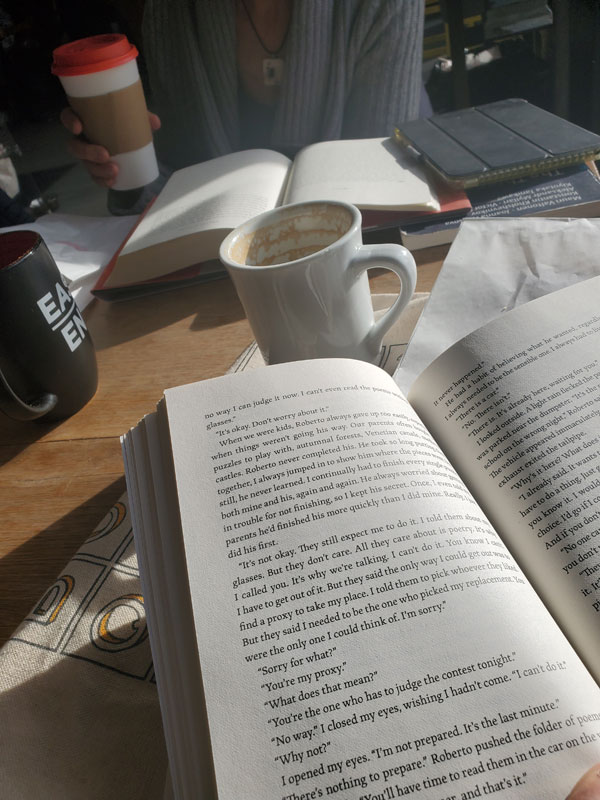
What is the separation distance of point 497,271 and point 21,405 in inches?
14.8

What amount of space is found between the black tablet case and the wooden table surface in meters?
0.10

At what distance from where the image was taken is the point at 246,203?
2.11ft

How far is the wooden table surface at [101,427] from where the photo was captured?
0.39 m

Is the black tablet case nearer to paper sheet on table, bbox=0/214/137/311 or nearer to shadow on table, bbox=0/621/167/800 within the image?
paper sheet on table, bbox=0/214/137/311

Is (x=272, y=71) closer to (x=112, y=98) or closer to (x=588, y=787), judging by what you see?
(x=112, y=98)

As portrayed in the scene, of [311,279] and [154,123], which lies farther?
[154,123]

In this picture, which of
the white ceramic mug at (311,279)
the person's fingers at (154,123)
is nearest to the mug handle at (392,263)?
the white ceramic mug at (311,279)

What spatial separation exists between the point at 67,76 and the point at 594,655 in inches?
30.4

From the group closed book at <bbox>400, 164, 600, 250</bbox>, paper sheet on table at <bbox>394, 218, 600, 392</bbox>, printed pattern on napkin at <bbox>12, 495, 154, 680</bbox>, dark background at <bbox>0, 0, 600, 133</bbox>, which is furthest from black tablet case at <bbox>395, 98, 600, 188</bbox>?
dark background at <bbox>0, 0, 600, 133</bbox>

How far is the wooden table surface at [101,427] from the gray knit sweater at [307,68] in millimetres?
524

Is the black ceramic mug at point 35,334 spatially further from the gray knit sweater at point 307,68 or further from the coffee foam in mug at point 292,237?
the gray knit sweater at point 307,68

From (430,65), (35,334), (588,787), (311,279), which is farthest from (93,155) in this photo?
(430,65)

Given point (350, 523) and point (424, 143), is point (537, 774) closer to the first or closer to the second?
point (350, 523)

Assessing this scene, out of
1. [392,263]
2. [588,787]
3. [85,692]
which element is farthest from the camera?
[392,263]
